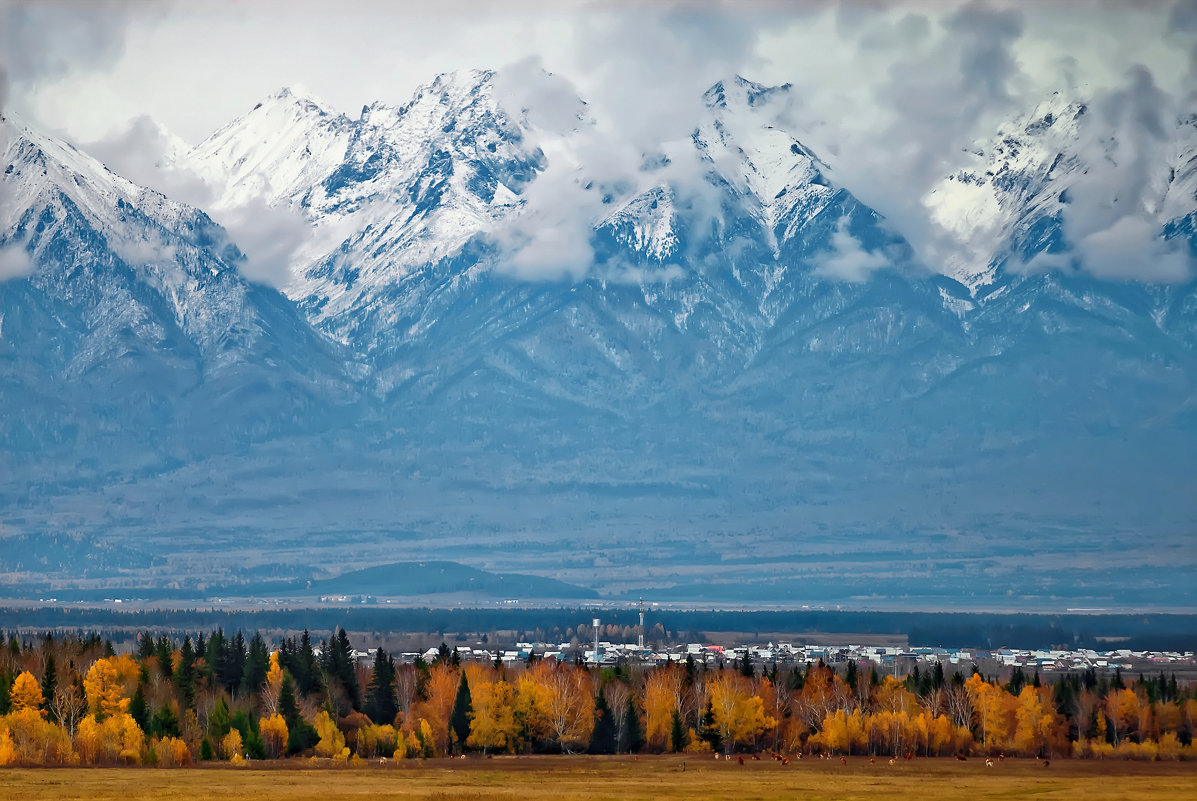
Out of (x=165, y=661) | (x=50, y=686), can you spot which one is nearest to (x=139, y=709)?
(x=50, y=686)

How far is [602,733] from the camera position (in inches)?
6959

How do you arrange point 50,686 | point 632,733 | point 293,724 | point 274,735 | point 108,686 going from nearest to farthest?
point 274,735, point 293,724, point 50,686, point 632,733, point 108,686

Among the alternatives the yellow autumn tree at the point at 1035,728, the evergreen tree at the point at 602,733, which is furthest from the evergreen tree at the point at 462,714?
the yellow autumn tree at the point at 1035,728

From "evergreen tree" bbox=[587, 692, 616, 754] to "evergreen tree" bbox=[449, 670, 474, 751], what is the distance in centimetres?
1197

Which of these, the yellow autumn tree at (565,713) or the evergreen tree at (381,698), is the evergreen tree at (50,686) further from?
the yellow autumn tree at (565,713)

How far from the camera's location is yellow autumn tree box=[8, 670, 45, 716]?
555 feet

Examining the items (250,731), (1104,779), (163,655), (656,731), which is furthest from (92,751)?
(1104,779)

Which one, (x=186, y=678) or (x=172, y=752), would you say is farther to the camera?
(x=186, y=678)

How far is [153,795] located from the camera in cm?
12444

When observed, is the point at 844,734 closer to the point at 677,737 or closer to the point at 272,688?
the point at 677,737

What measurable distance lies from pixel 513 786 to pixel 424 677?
189 feet

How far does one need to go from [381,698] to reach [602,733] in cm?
2336

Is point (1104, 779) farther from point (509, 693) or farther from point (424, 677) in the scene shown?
point (424, 677)

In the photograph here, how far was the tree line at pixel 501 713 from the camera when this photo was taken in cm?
16550
